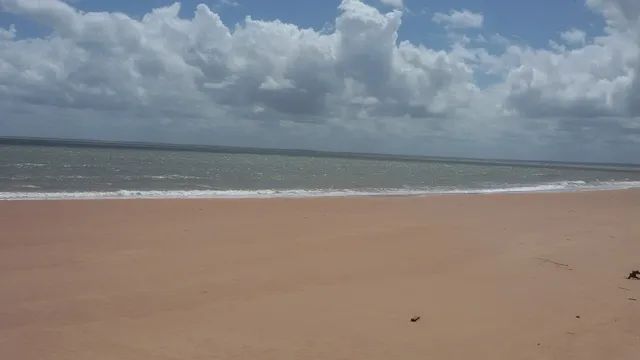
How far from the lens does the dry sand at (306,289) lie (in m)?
4.65

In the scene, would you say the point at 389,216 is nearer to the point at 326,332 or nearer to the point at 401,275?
the point at 401,275

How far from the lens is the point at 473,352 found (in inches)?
181

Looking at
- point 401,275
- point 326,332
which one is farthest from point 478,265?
point 326,332

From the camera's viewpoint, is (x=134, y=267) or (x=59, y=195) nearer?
(x=134, y=267)

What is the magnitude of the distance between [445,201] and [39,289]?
1555cm

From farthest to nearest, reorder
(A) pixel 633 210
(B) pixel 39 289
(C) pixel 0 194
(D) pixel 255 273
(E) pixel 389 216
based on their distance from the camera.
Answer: (A) pixel 633 210 → (C) pixel 0 194 → (E) pixel 389 216 → (D) pixel 255 273 → (B) pixel 39 289

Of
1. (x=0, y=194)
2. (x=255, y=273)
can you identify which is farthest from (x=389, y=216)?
(x=0, y=194)

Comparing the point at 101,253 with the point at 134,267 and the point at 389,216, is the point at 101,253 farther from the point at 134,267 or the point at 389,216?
the point at 389,216

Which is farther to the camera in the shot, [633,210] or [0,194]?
[633,210]

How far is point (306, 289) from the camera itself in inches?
253

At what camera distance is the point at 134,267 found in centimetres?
725

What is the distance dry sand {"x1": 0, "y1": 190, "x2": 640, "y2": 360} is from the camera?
4652 mm

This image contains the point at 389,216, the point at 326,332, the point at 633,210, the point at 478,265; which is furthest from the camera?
the point at 633,210

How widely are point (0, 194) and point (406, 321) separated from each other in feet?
53.3
